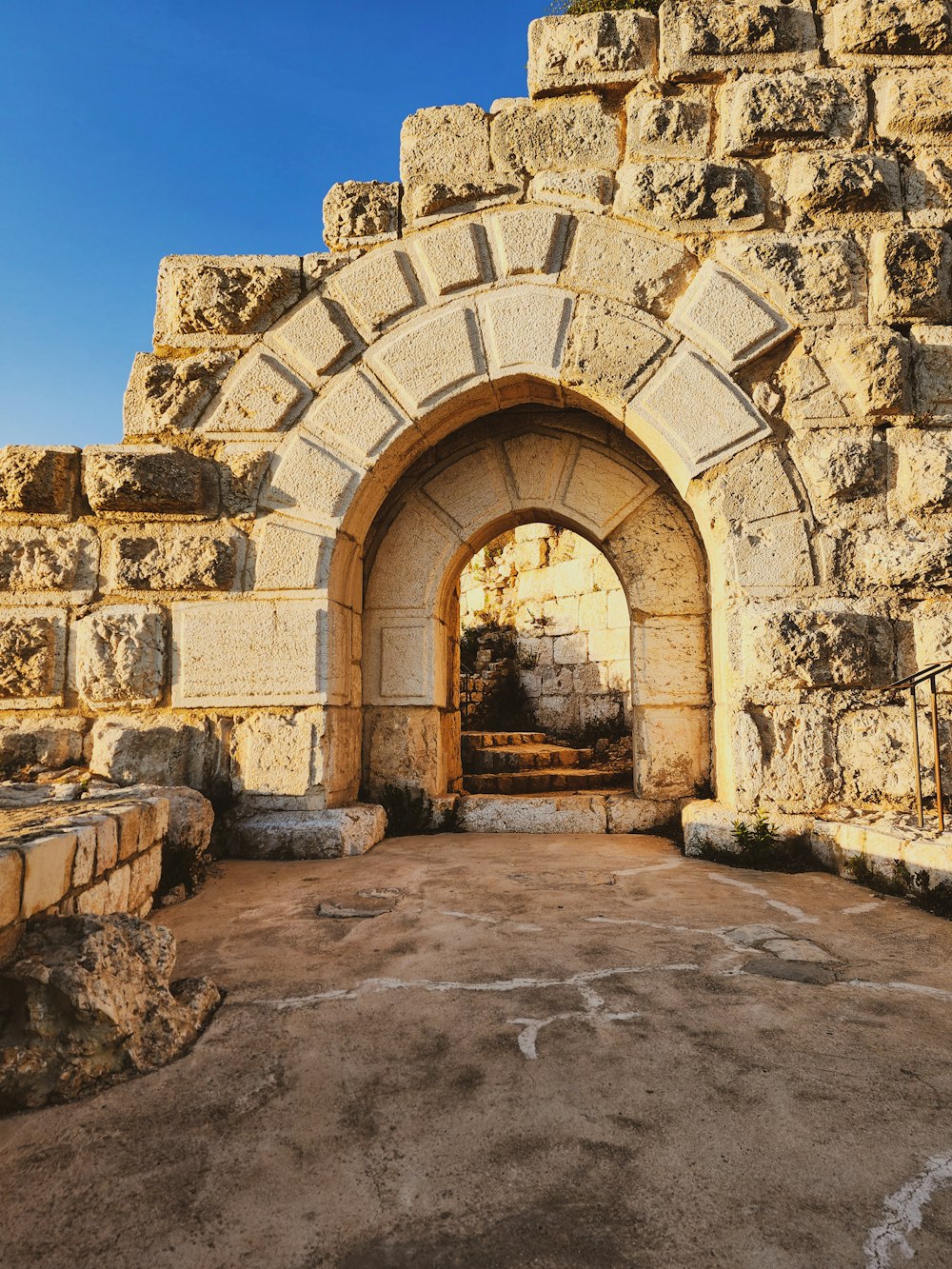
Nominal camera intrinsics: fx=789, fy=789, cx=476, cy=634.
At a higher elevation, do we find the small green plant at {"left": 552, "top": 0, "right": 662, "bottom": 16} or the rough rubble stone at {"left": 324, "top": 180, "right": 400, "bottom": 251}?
the small green plant at {"left": 552, "top": 0, "right": 662, "bottom": 16}

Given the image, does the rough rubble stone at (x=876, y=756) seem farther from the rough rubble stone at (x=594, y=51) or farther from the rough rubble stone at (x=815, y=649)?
the rough rubble stone at (x=594, y=51)

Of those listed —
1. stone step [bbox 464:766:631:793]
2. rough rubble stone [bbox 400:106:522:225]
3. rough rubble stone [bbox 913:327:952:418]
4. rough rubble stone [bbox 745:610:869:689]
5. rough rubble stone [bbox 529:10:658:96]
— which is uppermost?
rough rubble stone [bbox 529:10:658:96]

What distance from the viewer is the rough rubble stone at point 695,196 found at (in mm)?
4055

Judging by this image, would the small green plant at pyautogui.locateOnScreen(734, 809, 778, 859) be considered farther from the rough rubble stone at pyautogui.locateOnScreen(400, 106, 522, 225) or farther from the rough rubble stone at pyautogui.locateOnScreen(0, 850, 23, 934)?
the rough rubble stone at pyautogui.locateOnScreen(400, 106, 522, 225)

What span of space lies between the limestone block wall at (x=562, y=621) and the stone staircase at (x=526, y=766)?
537 millimetres

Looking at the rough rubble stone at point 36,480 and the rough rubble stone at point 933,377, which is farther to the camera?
the rough rubble stone at point 36,480

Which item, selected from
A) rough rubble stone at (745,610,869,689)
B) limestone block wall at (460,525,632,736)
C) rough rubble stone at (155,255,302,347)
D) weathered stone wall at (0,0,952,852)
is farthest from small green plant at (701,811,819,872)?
limestone block wall at (460,525,632,736)

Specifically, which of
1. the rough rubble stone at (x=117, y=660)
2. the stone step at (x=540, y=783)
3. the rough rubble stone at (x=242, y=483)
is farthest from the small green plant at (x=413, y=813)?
the rough rubble stone at (x=242, y=483)

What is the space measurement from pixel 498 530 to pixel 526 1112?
390cm

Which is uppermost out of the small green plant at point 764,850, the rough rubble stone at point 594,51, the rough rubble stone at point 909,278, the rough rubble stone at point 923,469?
the rough rubble stone at point 594,51

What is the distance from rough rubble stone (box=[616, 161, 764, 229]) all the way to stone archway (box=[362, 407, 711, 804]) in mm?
1182

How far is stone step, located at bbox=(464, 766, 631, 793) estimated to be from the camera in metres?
5.53

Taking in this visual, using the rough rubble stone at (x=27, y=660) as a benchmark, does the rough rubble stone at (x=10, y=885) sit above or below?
below

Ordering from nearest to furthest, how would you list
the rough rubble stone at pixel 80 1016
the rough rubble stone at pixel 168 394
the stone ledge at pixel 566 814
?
the rough rubble stone at pixel 80 1016 < the rough rubble stone at pixel 168 394 < the stone ledge at pixel 566 814
